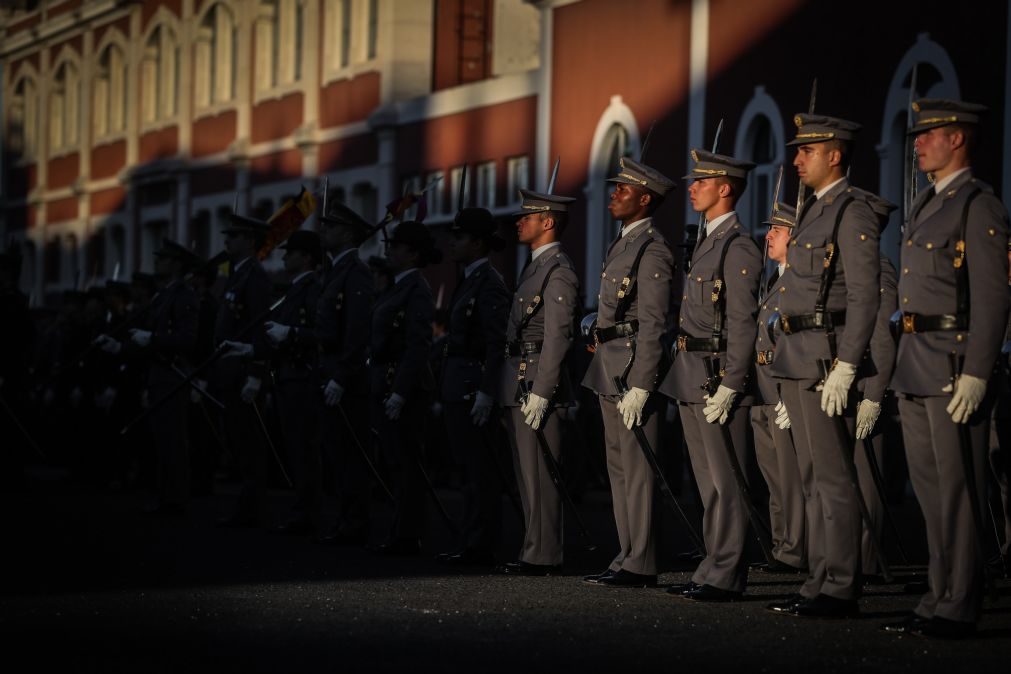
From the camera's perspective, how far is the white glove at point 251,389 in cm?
1378

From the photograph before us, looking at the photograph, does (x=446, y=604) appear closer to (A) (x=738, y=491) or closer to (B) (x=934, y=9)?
(A) (x=738, y=491)

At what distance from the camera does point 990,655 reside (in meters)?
7.60

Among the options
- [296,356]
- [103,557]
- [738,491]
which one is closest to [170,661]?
[738,491]

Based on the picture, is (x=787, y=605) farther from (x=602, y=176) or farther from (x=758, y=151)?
(x=602, y=176)

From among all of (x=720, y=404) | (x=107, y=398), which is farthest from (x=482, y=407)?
(x=107, y=398)

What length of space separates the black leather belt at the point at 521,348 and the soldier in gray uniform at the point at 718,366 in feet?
3.85

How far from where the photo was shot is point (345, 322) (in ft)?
41.6

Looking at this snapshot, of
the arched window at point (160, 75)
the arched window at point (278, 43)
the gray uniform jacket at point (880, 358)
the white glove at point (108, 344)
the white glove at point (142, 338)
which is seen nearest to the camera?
the gray uniform jacket at point (880, 358)

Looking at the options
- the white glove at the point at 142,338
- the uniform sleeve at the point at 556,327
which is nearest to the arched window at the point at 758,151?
the white glove at the point at 142,338

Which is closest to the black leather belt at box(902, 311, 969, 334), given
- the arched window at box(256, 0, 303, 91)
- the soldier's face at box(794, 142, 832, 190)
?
the soldier's face at box(794, 142, 832, 190)

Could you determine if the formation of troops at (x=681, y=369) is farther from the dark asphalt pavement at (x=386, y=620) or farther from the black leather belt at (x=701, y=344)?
the dark asphalt pavement at (x=386, y=620)

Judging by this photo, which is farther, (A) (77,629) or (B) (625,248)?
(B) (625,248)

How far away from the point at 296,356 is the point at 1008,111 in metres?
7.27

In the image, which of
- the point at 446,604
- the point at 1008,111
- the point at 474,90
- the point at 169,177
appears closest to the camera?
the point at 446,604
